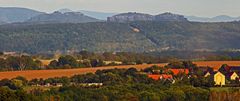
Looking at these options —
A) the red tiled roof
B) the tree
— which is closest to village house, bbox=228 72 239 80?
the red tiled roof

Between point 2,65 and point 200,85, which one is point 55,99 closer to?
point 200,85

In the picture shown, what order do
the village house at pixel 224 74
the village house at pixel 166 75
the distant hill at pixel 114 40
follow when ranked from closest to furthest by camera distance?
the village house at pixel 224 74 < the village house at pixel 166 75 < the distant hill at pixel 114 40

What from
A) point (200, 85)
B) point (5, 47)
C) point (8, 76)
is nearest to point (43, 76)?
point (8, 76)

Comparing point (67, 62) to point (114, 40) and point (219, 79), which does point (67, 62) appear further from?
point (114, 40)

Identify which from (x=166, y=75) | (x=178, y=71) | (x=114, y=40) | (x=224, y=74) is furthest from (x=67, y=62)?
(x=114, y=40)

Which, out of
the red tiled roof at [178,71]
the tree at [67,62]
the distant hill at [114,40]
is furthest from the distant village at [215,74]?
the distant hill at [114,40]

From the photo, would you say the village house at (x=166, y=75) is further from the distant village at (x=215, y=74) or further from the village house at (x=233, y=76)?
the village house at (x=233, y=76)

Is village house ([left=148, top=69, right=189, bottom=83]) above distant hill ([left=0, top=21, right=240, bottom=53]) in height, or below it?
above

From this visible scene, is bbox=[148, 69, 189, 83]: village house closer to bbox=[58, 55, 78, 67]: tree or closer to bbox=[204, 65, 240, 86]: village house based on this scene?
bbox=[204, 65, 240, 86]: village house

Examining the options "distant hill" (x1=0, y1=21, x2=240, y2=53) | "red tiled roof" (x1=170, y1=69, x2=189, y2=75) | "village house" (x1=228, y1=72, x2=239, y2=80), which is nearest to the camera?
"village house" (x1=228, y1=72, x2=239, y2=80)

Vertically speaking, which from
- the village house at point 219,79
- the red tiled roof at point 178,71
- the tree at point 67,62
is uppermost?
the village house at point 219,79

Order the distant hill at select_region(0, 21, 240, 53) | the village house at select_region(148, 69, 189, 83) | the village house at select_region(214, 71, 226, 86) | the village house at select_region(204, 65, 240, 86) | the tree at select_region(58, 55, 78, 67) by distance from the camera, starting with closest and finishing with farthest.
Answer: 1. the village house at select_region(214, 71, 226, 86)
2. the village house at select_region(204, 65, 240, 86)
3. the village house at select_region(148, 69, 189, 83)
4. the tree at select_region(58, 55, 78, 67)
5. the distant hill at select_region(0, 21, 240, 53)

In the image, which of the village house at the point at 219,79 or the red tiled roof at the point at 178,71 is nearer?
the village house at the point at 219,79
